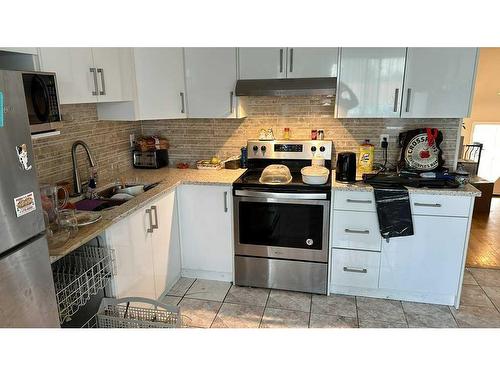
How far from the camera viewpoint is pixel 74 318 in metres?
1.94

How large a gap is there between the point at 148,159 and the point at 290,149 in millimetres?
1315

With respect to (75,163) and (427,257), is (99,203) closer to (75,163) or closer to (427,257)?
(75,163)

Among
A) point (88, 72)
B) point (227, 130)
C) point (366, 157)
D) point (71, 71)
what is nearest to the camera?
point (71, 71)

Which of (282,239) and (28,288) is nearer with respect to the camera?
(28,288)

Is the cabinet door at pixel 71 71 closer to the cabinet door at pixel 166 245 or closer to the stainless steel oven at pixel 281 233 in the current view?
the cabinet door at pixel 166 245

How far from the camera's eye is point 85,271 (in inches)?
70.8

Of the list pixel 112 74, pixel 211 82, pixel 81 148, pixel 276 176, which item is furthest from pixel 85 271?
pixel 211 82

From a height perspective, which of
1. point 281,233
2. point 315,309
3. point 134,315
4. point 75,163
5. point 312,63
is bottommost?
point 315,309

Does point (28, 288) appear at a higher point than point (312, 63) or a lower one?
lower

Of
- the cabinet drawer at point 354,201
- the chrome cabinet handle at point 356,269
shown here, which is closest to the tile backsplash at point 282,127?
the cabinet drawer at point 354,201

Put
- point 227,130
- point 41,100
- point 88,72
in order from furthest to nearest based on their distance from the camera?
point 227,130 → point 88,72 → point 41,100

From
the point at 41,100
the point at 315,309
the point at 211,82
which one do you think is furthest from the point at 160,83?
the point at 315,309
